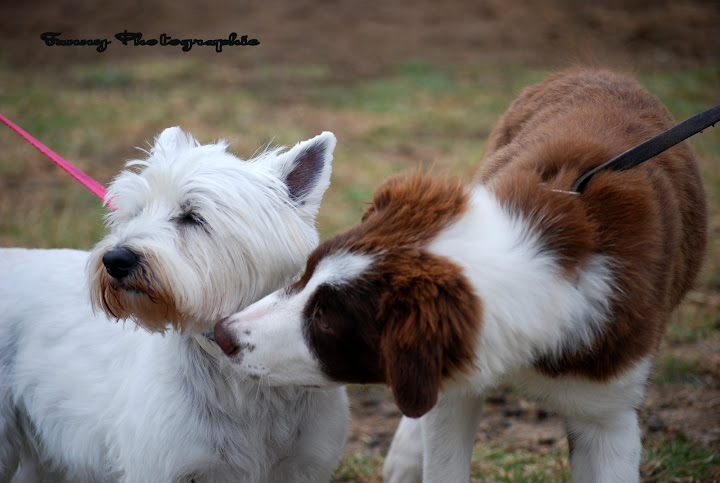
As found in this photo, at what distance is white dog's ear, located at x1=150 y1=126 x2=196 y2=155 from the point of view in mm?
3242

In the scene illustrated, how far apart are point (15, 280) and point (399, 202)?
1984mm

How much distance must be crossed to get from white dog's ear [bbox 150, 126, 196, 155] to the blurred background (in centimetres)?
97

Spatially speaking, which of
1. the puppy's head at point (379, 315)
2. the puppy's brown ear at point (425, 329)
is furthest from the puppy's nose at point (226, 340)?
the puppy's brown ear at point (425, 329)

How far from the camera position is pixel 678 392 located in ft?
17.3

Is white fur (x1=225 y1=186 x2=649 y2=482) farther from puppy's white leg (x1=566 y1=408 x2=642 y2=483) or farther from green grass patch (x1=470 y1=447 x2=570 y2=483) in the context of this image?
green grass patch (x1=470 y1=447 x2=570 y2=483)

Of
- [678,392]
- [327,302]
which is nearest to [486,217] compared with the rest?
[327,302]

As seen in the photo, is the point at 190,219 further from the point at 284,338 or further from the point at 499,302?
the point at 499,302

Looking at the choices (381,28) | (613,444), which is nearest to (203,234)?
(613,444)

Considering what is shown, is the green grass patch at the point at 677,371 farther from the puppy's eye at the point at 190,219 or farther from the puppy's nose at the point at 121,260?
the puppy's nose at the point at 121,260

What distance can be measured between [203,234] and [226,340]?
18.5 inches

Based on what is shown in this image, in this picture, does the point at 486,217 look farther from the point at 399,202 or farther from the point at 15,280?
the point at 15,280

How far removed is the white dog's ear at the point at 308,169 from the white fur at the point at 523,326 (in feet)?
1.92

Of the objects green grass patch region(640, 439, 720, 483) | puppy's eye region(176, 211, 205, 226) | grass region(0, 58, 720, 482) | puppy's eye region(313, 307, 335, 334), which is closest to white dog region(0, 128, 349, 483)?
puppy's eye region(176, 211, 205, 226)

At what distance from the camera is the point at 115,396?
10.7ft
